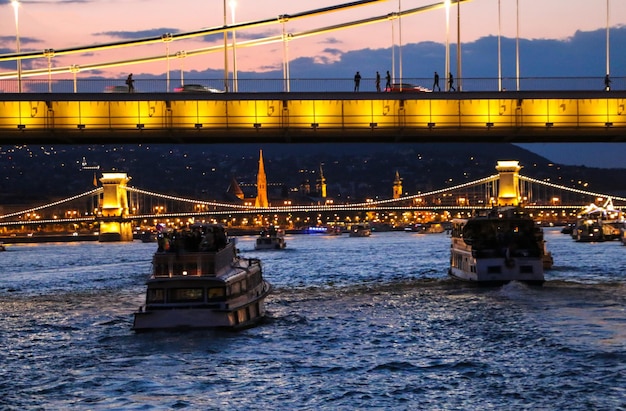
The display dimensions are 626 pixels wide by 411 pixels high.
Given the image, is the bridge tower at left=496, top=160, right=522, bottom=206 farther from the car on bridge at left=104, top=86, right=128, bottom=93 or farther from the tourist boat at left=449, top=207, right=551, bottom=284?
the car on bridge at left=104, top=86, right=128, bottom=93

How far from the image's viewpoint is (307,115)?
55.4 metres

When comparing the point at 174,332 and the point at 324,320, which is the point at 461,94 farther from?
the point at 174,332

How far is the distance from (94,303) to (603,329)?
2569 centimetres

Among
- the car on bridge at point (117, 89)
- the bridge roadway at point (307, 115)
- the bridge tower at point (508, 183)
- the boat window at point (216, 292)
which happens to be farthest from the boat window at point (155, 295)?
the bridge tower at point (508, 183)

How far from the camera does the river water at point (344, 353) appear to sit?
30766 millimetres

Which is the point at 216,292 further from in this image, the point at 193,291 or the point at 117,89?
the point at 117,89

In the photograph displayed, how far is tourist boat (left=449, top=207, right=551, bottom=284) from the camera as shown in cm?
6094

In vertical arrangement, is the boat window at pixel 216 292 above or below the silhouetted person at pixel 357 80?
below

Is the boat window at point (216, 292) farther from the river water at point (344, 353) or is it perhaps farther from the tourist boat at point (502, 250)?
the tourist boat at point (502, 250)

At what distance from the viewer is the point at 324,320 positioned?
1864 inches

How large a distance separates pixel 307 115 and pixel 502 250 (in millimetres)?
12999

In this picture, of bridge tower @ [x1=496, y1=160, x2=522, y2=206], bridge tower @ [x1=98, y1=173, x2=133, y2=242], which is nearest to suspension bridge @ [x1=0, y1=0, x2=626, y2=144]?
bridge tower @ [x1=496, y1=160, x2=522, y2=206]

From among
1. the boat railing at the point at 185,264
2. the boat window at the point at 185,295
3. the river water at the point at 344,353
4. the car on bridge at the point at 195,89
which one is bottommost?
the river water at the point at 344,353

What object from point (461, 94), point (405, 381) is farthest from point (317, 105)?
point (405, 381)
